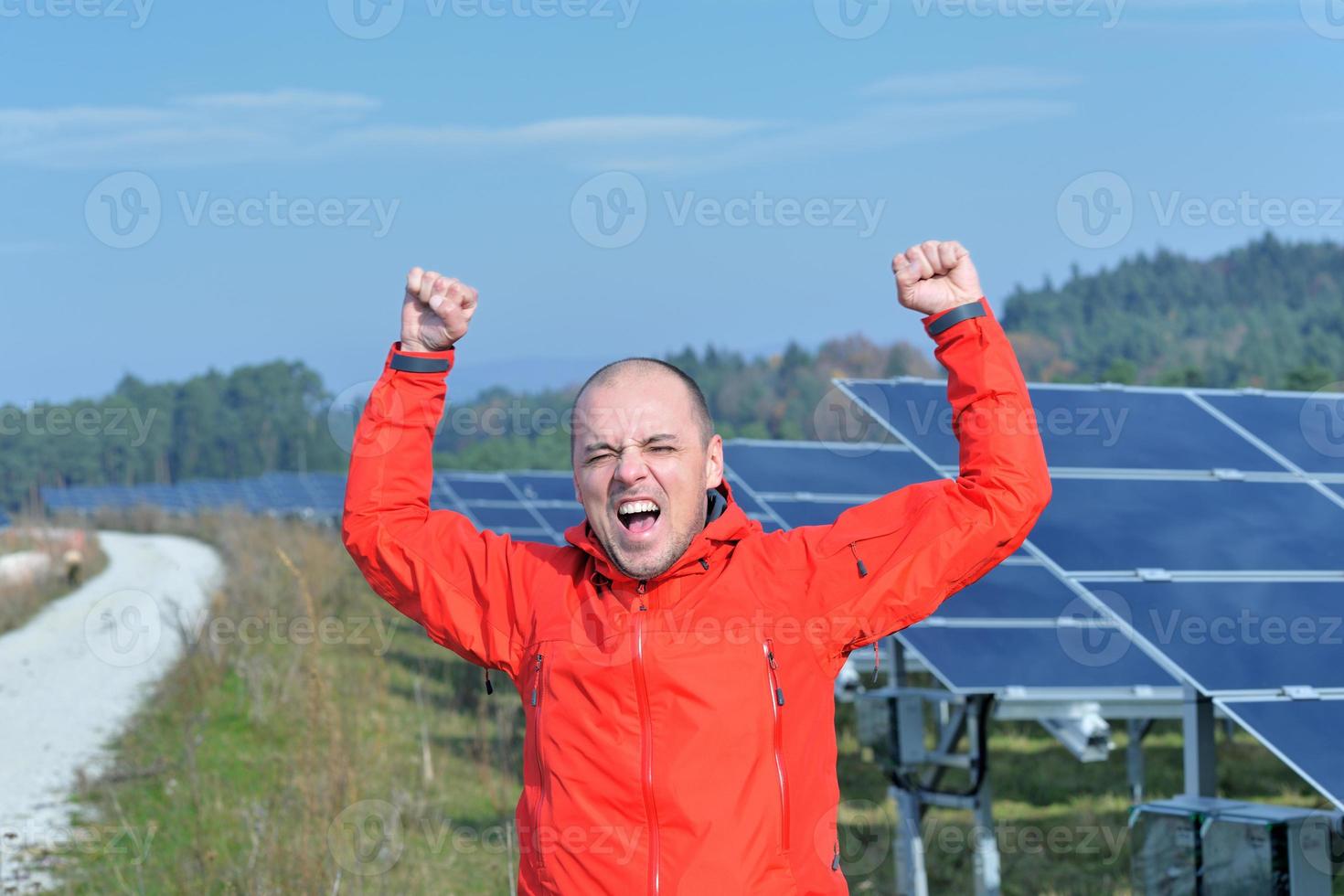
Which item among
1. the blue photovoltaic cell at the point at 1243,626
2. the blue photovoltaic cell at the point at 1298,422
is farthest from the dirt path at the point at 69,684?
the blue photovoltaic cell at the point at 1298,422

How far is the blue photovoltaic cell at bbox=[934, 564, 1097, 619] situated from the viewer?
8.62 meters

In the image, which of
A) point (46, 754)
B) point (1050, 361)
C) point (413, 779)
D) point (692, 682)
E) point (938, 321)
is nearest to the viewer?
point (692, 682)

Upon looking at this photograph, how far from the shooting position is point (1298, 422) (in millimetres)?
8102

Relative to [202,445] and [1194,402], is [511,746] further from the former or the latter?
[202,445]

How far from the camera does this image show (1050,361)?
212 feet

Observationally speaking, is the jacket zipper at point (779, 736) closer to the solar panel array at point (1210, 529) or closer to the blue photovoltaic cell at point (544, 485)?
the solar panel array at point (1210, 529)

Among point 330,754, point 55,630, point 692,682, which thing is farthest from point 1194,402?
point 55,630

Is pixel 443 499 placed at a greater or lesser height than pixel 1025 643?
greater

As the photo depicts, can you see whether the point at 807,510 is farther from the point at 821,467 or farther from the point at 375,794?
the point at 375,794

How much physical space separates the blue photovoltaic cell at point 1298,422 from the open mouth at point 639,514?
16.0 feet

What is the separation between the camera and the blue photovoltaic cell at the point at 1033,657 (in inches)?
318

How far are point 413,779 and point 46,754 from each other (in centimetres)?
338

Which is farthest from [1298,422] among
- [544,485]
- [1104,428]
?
[544,485]

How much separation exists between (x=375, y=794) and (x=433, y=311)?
702 centimetres
